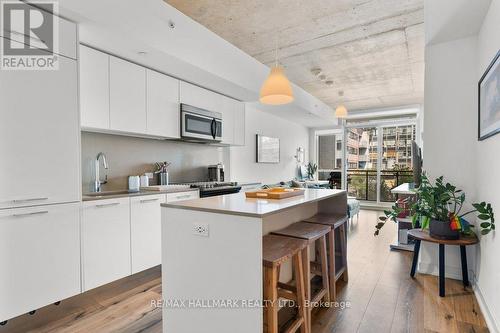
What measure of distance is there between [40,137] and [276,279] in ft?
6.20

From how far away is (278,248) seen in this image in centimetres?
174

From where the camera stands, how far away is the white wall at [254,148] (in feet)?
16.9

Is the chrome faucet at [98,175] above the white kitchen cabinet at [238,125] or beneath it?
beneath

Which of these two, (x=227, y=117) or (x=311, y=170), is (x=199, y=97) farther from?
(x=311, y=170)

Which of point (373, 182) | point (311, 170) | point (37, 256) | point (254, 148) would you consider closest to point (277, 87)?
point (37, 256)

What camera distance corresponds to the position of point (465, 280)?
8.49ft

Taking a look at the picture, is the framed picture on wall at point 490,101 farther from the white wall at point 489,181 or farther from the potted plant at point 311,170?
the potted plant at point 311,170

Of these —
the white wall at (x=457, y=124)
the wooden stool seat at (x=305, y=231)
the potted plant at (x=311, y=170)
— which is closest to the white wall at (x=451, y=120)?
the white wall at (x=457, y=124)

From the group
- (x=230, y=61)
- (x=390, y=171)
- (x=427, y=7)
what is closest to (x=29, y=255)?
(x=230, y=61)

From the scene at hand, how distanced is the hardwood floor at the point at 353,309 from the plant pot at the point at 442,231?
51cm

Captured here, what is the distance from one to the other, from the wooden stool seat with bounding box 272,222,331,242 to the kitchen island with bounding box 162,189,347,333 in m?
0.28

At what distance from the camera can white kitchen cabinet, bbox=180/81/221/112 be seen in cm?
349

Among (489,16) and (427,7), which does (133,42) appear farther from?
(489,16)
